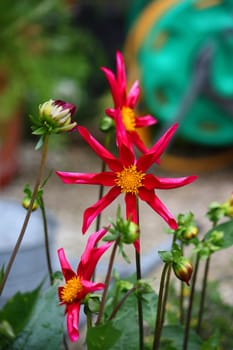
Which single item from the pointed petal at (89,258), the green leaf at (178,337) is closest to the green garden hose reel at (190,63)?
the green leaf at (178,337)

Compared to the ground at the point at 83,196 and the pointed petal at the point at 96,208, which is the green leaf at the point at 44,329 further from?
the ground at the point at 83,196

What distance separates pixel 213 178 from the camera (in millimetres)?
3312

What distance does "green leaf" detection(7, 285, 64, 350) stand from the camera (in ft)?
2.41

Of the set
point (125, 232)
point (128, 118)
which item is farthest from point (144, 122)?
point (125, 232)

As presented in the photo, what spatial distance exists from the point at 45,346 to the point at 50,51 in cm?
256

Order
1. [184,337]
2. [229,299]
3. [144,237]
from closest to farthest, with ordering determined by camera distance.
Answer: [184,337] → [229,299] → [144,237]

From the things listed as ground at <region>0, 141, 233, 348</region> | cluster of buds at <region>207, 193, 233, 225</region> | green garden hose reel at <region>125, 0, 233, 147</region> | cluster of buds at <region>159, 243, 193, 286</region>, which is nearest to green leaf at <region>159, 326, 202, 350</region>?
cluster of buds at <region>207, 193, 233, 225</region>

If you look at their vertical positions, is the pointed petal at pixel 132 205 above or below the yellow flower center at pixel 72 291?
above

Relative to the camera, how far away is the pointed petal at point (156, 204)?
26.1 inches

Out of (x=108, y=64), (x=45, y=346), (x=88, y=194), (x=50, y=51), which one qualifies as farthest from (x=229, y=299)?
(x=108, y=64)

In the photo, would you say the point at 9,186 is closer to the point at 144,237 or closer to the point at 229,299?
the point at 144,237

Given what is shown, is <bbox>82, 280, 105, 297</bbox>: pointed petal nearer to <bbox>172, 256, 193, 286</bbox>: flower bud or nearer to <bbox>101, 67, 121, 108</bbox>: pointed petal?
<bbox>172, 256, 193, 286</bbox>: flower bud

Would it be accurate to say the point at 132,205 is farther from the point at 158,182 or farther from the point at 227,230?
the point at 227,230

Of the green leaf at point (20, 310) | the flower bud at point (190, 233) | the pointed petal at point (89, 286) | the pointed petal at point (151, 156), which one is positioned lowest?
the pointed petal at point (89, 286)
